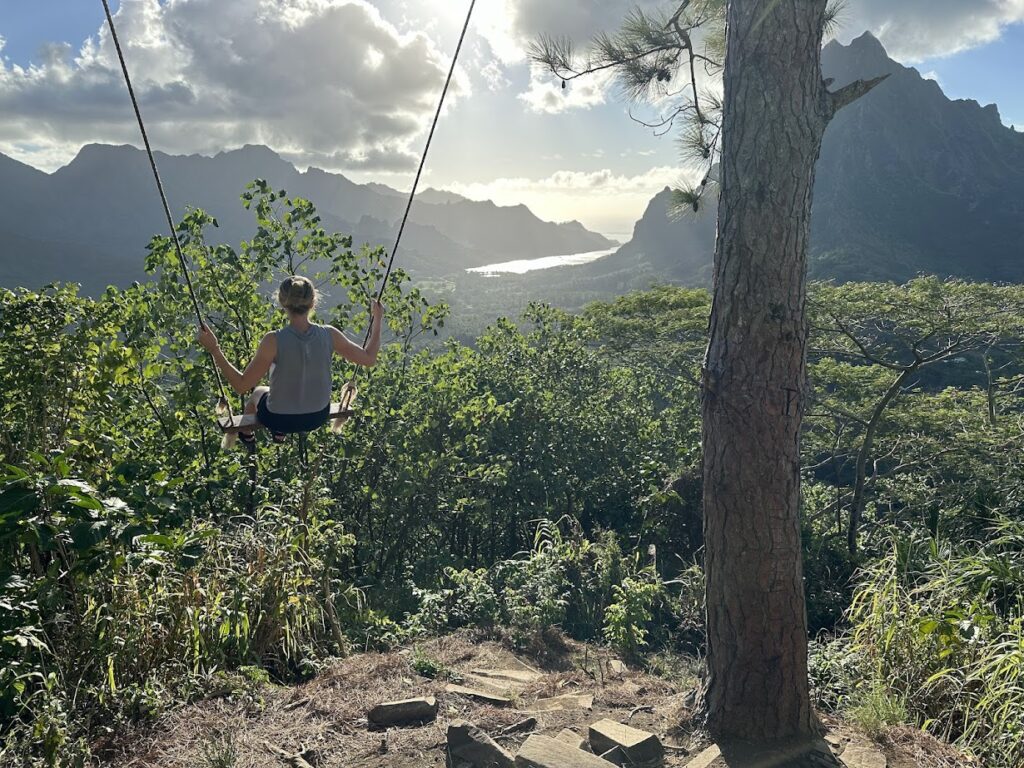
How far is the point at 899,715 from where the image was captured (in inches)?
134

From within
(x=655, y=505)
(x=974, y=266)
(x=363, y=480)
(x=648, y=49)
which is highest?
(x=974, y=266)

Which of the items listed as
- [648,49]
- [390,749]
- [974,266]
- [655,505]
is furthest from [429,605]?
[974,266]

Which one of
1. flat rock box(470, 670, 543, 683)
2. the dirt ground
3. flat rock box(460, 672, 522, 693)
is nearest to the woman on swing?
the dirt ground

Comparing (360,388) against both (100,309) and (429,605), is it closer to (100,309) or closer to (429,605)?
(429,605)

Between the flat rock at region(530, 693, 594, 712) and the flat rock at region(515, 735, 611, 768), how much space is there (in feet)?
2.06

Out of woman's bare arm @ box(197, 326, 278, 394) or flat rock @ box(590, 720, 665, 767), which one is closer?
flat rock @ box(590, 720, 665, 767)

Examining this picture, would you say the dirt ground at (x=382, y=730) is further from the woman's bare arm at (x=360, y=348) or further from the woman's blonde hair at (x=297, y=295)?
the woman's blonde hair at (x=297, y=295)

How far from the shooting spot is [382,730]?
3.29m

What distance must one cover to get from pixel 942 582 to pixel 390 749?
11.9ft

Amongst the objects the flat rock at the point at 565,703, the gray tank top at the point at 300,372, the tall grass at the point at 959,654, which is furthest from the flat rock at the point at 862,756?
the gray tank top at the point at 300,372

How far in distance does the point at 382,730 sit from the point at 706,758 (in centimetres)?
151

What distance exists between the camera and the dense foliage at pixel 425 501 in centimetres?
315

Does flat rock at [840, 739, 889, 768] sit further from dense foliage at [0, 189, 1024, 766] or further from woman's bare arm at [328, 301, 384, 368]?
woman's bare arm at [328, 301, 384, 368]

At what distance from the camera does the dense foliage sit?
315 cm
